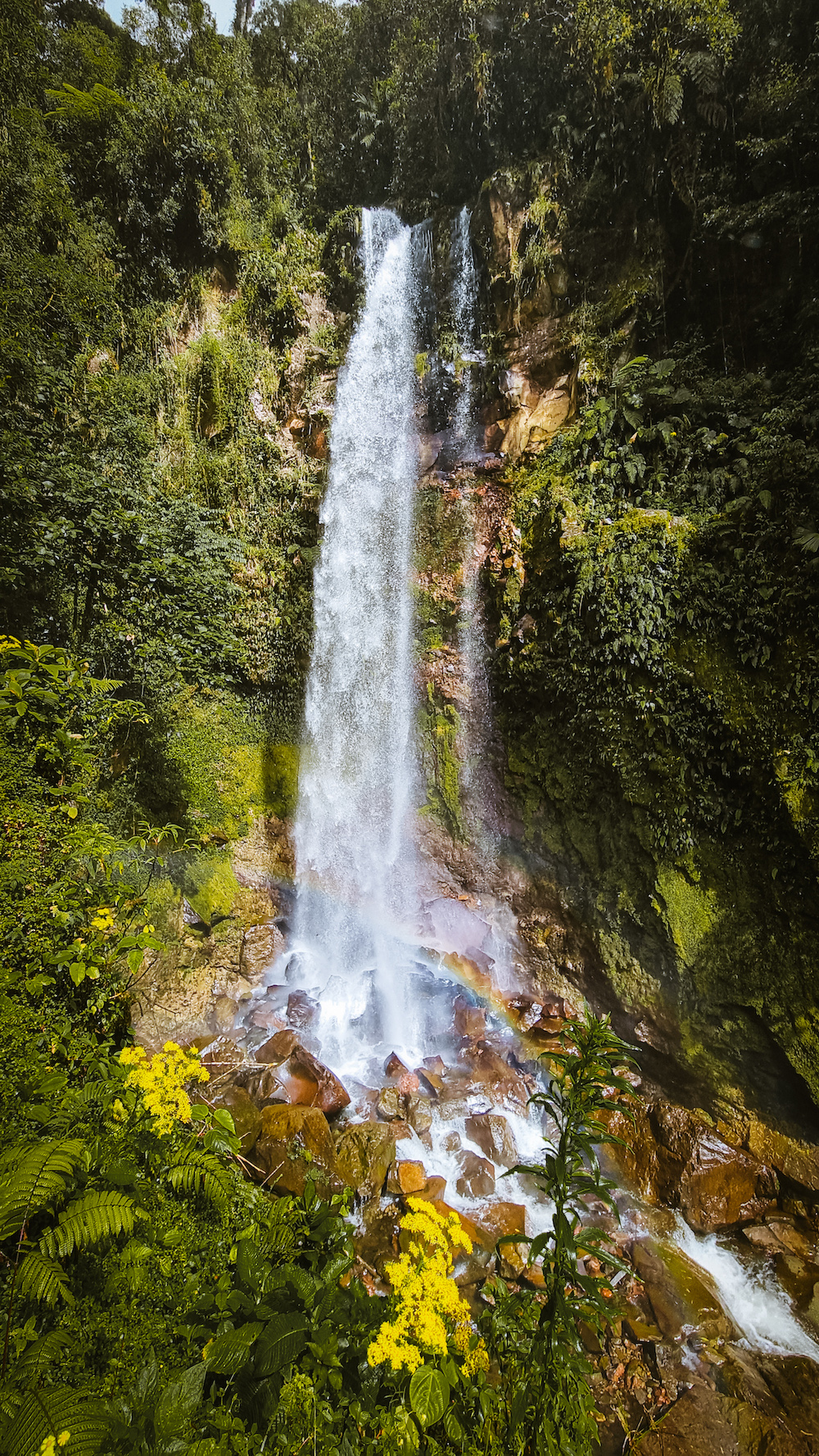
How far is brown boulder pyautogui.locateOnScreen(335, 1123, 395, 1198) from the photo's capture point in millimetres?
4414

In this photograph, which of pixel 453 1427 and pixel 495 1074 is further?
pixel 495 1074

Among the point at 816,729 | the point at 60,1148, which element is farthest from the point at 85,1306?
the point at 816,729

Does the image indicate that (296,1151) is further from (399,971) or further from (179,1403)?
(399,971)

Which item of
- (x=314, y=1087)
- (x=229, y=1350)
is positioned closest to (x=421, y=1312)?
(x=229, y=1350)

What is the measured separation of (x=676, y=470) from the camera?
19.4 ft

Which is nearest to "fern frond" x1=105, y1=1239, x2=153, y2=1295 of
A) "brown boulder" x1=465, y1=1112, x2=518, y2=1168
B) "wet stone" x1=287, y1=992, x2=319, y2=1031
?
"brown boulder" x1=465, y1=1112, x2=518, y2=1168

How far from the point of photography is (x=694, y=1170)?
187 inches

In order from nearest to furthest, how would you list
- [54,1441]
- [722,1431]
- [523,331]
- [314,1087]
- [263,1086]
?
[54,1441]
[722,1431]
[263,1086]
[314,1087]
[523,331]

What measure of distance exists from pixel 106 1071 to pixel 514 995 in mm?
5617

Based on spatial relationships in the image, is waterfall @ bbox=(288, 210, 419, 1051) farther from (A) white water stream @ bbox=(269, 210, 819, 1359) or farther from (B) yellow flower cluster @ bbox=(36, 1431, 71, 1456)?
(B) yellow flower cluster @ bbox=(36, 1431, 71, 1456)

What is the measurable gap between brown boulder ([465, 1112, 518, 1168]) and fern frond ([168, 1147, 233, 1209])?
3494 millimetres

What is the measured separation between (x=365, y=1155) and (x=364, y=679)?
610 centimetres

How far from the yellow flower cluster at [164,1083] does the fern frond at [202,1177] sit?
0.56 feet

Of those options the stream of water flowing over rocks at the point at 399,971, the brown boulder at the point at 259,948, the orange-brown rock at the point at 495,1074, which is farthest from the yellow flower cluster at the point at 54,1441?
the brown boulder at the point at 259,948
